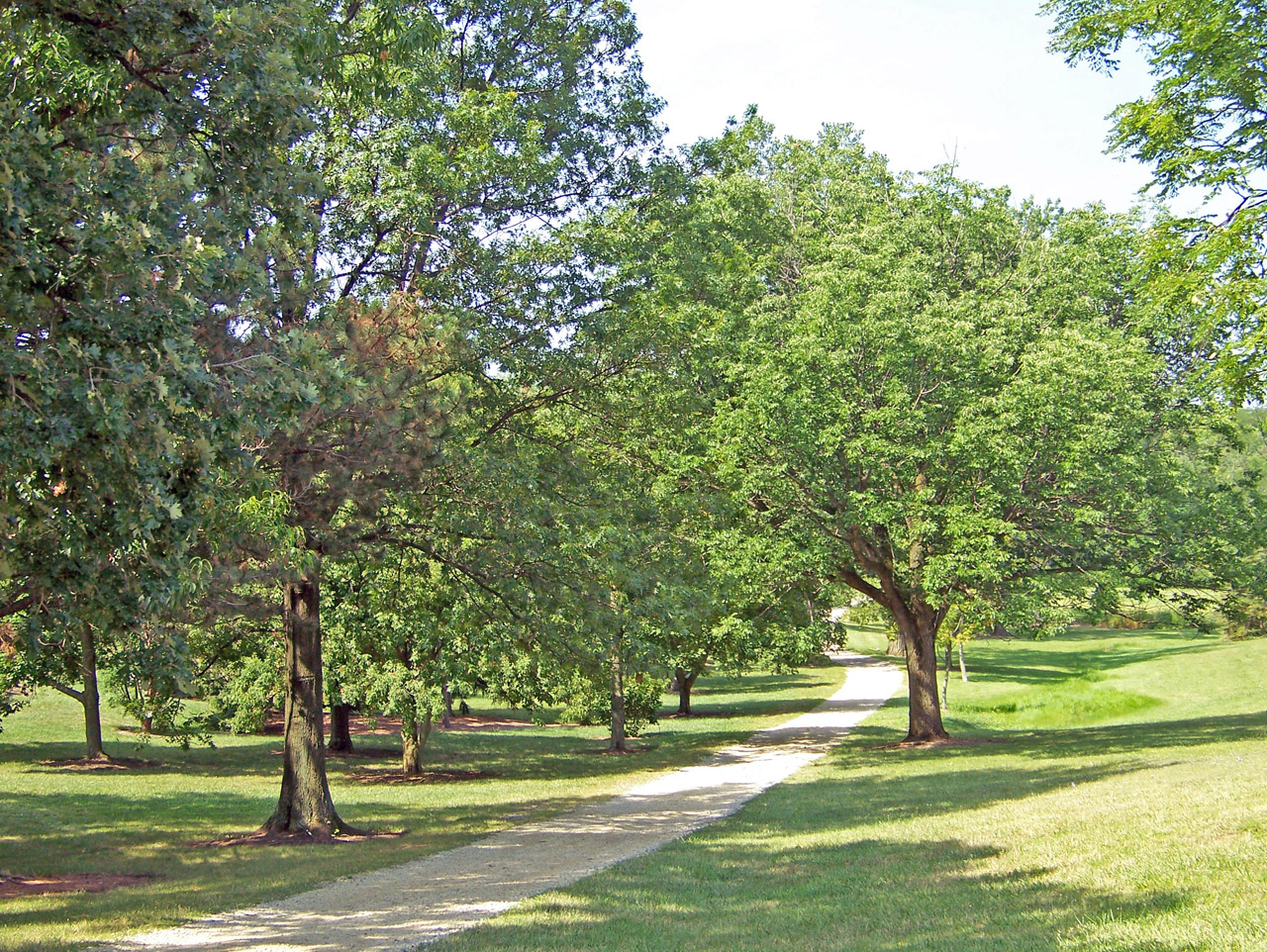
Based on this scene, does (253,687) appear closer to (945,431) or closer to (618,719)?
(618,719)

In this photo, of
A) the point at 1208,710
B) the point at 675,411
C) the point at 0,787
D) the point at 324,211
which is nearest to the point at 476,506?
the point at 324,211

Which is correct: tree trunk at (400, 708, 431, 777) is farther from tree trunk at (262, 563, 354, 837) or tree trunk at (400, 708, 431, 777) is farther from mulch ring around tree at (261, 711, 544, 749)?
mulch ring around tree at (261, 711, 544, 749)

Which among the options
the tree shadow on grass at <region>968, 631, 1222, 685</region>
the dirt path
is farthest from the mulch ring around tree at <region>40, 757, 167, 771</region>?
the tree shadow on grass at <region>968, 631, 1222, 685</region>

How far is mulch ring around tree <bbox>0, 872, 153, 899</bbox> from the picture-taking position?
1054 centimetres

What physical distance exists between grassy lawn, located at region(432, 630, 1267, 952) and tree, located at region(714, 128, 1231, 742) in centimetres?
392

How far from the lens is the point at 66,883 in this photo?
36.1ft

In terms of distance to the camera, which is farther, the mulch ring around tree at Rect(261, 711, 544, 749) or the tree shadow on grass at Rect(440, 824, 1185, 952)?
the mulch ring around tree at Rect(261, 711, 544, 749)

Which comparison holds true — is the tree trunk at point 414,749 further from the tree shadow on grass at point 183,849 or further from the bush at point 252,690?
the tree shadow on grass at point 183,849

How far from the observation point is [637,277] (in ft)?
50.6

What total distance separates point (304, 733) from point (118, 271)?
9.40m

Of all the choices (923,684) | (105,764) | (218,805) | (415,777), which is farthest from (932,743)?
(105,764)

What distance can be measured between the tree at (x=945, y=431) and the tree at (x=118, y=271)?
45.4ft

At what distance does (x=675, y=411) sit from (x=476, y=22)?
691 cm

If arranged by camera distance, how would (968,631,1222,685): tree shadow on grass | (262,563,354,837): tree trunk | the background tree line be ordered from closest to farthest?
the background tree line
(262,563,354,837): tree trunk
(968,631,1222,685): tree shadow on grass
